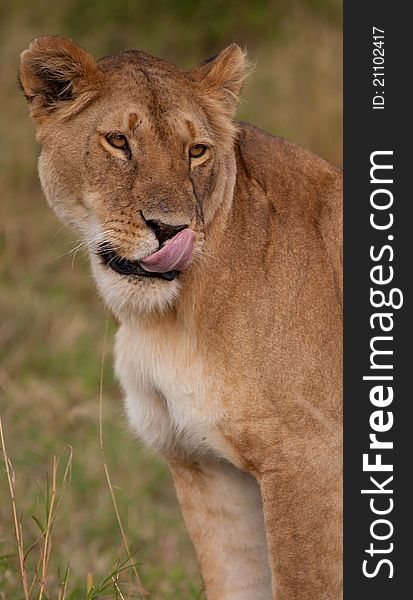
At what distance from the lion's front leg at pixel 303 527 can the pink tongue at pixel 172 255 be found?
67 cm

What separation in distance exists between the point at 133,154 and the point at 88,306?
4701 millimetres

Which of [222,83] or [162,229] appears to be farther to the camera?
[222,83]

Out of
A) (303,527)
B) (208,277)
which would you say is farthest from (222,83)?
(303,527)

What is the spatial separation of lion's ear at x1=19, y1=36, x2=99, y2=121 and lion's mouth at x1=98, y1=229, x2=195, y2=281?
0.50 meters

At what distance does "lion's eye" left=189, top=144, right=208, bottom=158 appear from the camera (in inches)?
147

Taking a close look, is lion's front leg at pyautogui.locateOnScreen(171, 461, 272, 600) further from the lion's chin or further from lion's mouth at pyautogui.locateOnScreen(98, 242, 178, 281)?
lion's mouth at pyautogui.locateOnScreen(98, 242, 178, 281)

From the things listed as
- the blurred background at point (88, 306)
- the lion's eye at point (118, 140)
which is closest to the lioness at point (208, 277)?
the lion's eye at point (118, 140)

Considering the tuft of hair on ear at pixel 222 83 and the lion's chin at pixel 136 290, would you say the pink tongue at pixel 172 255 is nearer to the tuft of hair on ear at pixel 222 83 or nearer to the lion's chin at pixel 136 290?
the lion's chin at pixel 136 290

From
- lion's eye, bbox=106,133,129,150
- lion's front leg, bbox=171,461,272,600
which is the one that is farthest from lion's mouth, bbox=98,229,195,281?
lion's front leg, bbox=171,461,272,600

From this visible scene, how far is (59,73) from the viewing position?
3.83m

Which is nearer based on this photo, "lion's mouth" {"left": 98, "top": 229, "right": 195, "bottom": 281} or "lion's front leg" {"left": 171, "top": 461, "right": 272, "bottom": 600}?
"lion's mouth" {"left": 98, "top": 229, "right": 195, "bottom": 281}

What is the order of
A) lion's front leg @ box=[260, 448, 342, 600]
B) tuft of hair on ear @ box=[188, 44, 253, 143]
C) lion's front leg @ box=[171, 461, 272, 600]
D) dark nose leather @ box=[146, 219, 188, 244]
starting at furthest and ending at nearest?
lion's front leg @ box=[171, 461, 272, 600]
tuft of hair on ear @ box=[188, 44, 253, 143]
lion's front leg @ box=[260, 448, 342, 600]
dark nose leather @ box=[146, 219, 188, 244]

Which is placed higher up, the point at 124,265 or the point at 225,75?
the point at 225,75

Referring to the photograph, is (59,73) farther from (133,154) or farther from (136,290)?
(136,290)
